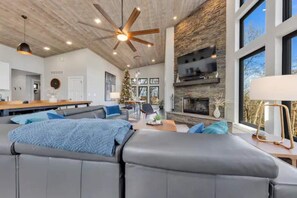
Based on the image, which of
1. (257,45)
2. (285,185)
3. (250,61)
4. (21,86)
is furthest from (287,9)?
(21,86)

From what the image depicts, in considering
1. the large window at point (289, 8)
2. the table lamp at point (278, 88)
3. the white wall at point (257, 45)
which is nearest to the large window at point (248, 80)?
the white wall at point (257, 45)

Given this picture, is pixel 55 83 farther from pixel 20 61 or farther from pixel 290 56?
pixel 290 56

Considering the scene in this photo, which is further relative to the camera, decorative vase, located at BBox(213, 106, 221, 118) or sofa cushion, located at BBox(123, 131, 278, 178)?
decorative vase, located at BBox(213, 106, 221, 118)

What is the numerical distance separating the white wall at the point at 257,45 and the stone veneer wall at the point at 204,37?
0.86ft

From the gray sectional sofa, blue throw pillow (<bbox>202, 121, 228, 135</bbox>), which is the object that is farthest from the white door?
blue throw pillow (<bbox>202, 121, 228, 135</bbox>)

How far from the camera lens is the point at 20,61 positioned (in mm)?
6789

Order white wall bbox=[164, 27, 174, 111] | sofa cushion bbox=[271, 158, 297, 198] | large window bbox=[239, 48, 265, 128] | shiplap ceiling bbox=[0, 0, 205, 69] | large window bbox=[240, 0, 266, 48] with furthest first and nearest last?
1. white wall bbox=[164, 27, 174, 111]
2. shiplap ceiling bbox=[0, 0, 205, 69]
3. large window bbox=[239, 48, 265, 128]
4. large window bbox=[240, 0, 266, 48]
5. sofa cushion bbox=[271, 158, 297, 198]

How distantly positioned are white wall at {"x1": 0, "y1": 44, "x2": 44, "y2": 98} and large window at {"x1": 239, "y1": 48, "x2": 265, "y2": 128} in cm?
794

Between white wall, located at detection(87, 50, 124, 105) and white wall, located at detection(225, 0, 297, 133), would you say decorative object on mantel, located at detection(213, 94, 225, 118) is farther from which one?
white wall, located at detection(87, 50, 124, 105)

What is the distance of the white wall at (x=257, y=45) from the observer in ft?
8.84

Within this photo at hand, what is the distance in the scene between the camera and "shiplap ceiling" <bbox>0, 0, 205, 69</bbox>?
4.12 metres

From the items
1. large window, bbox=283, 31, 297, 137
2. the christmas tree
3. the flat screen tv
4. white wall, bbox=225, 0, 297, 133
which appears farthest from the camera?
the christmas tree

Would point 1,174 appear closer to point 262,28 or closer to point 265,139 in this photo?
point 265,139

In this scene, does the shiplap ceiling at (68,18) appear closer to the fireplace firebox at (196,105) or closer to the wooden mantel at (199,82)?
the wooden mantel at (199,82)
